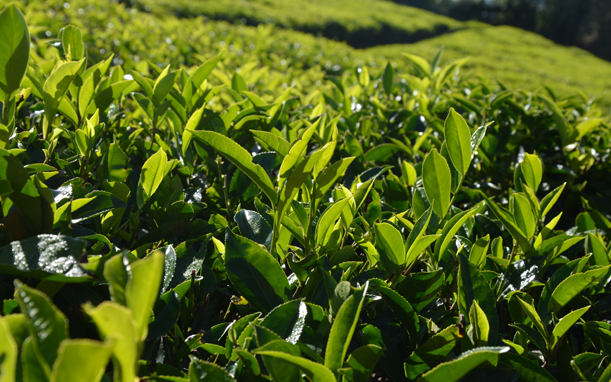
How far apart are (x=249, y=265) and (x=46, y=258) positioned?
1.23 ft

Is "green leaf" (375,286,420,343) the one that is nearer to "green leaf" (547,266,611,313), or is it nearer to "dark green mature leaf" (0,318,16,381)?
"green leaf" (547,266,611,313)

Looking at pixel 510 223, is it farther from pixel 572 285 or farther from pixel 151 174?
pixel 151 174

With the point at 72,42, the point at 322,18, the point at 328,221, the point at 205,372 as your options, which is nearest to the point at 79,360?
the point at 205,372

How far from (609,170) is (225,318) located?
2077 millimetres

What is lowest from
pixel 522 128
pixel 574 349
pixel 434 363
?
pixel 574 349

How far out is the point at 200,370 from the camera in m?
0.68

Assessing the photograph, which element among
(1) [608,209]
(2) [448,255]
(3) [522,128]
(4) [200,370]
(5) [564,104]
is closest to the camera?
(4) [200,370]

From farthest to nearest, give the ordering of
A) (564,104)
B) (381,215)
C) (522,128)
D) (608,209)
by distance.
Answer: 1. (564,104)
2. (522,128)
3. (608,209)
4. (381,215)

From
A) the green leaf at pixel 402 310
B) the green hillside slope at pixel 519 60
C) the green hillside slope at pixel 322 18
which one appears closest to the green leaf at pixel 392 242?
the green leaf at pixel 402 310

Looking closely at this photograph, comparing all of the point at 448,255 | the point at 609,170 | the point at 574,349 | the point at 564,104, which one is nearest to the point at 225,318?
the point at 448,255

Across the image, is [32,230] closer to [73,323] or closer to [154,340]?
[73,323]

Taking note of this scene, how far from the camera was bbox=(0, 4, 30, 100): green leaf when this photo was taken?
920mm

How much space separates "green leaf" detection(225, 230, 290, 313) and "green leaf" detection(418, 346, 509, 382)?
0.35 m

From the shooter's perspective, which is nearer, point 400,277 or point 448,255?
point 400,277
